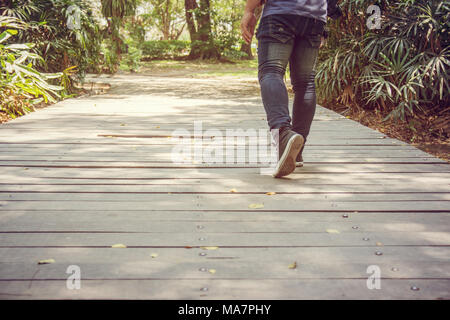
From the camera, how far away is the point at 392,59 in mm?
5188

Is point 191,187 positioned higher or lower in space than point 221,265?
lower

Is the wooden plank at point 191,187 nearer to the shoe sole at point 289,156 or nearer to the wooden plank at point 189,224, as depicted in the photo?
the shoe sole at point 289,156

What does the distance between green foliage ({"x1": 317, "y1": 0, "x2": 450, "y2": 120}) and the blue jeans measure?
2.61 meters

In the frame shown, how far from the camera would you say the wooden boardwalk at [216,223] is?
138 centimetres

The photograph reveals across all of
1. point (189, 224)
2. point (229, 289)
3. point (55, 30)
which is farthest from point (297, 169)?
point (55, 30)

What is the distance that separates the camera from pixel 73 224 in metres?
1.83

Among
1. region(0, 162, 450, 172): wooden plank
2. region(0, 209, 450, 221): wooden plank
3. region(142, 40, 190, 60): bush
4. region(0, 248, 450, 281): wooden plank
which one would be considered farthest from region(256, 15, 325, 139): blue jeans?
region(142, 40, 190, 60): bush

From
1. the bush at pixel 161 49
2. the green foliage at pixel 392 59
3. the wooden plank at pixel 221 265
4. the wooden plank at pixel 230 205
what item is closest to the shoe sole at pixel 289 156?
the wooden plank at pixel 230 205

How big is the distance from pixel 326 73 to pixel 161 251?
486 centimetres

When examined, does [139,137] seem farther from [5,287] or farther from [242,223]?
[5,287]

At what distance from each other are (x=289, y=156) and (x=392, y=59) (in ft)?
11.3

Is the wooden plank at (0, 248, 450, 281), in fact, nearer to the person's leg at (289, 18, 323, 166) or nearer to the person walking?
the person walking

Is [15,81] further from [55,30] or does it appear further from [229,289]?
[229,289]
